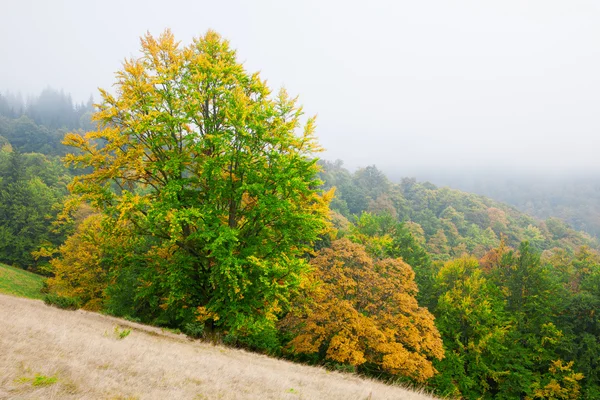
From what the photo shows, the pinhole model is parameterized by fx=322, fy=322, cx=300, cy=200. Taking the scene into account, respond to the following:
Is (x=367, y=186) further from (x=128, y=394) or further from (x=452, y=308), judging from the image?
(x=128, y=394)

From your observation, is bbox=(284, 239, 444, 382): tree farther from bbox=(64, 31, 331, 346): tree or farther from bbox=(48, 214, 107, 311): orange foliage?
bbox=(48, 214, 107, 311): orange foliage

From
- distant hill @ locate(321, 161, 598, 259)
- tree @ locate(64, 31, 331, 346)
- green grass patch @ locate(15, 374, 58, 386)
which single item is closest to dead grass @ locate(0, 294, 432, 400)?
green grass patch @ locate(15, 374, 58, 386)

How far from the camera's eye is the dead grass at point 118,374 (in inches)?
237

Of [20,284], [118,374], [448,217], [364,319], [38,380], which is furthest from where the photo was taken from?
[448,217]

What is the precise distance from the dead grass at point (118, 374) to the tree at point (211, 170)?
10.1 ft

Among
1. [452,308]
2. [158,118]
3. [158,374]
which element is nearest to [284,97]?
[158,118]

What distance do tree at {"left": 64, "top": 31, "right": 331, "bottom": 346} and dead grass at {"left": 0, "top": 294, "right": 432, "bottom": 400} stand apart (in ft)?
10.1

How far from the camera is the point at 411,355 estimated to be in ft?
67.3

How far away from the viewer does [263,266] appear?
11.9 metres

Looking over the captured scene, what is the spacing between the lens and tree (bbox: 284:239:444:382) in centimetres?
1934

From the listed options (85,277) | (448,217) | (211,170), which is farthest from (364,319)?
(448,217)

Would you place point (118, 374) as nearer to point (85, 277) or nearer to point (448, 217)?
point (85, 277)

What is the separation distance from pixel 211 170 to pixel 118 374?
281 inches

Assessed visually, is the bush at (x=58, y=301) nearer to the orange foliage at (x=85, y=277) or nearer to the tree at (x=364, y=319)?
the tree at (x=364, y=319)
